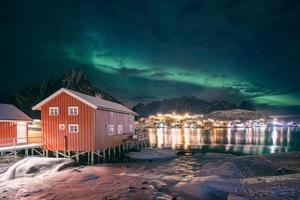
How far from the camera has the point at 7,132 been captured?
107 feet

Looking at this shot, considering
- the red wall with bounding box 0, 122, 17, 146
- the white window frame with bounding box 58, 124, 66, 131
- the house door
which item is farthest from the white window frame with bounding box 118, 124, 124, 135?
the red wall with bounding box 0, 122, 17, 146

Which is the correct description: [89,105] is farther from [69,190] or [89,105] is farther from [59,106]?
[69,190]

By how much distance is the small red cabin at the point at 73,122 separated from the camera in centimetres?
3200

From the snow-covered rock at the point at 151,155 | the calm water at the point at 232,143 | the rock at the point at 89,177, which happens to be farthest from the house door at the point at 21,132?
the calm water at the point at 232,143

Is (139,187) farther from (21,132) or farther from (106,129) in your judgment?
(21,132)

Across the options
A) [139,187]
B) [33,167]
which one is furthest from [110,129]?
[139,187]

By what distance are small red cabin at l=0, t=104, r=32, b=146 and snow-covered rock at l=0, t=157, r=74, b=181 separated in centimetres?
797

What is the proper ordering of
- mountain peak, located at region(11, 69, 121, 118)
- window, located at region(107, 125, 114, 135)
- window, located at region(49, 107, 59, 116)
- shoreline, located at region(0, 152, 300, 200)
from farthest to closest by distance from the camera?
mountain peak, located at region(11, 69, 121, 118) < window, located at region(107, 125, 114, 135) < window, located at region(49, 107, 59, 116) < shoreline, located at region(0, 152, 300, 200)

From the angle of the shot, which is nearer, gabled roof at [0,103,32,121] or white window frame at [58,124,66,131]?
gabled roof at [0,103,32,121]

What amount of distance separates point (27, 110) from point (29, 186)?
16412 centimetres

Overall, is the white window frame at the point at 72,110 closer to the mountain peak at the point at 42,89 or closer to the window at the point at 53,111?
the window at the point at 53,111

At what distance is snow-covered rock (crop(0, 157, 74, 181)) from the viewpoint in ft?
73.3

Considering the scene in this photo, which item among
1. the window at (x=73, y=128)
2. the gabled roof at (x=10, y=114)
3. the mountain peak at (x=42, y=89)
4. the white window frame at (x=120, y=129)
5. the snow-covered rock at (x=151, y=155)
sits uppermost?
the mountain peak at (x=42, y=89)

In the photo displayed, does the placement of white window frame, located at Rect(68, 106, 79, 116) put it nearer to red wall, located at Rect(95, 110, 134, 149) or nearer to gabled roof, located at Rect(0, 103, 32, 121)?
red wall, located at Rect(95, 110, 134, 149)
